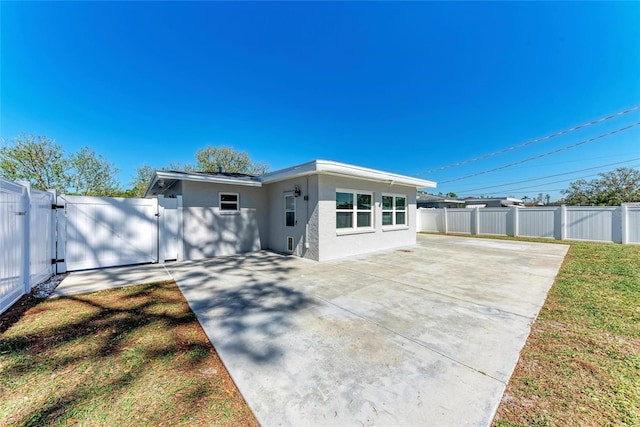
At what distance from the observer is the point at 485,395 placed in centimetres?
183

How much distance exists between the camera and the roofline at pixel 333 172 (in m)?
6.38

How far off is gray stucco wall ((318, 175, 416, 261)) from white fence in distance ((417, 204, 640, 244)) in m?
7.09

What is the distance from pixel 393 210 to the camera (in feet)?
31.7

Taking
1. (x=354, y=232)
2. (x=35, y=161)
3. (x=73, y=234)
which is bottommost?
(x=354, y=232)

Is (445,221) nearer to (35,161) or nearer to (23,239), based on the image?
(23,239)

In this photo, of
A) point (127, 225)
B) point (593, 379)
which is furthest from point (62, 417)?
point (127, 225)

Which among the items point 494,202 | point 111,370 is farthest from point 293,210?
point 494,202

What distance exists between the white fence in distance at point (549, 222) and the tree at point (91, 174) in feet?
78.2

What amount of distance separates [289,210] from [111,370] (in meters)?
6.23

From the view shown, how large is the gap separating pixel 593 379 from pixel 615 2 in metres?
13.5

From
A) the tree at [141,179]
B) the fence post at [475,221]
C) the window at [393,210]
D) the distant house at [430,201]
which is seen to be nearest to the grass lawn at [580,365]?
the window at [393,210]

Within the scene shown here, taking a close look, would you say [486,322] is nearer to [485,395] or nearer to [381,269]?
[485,395]

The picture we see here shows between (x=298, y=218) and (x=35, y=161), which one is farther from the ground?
(x=35, y=161)

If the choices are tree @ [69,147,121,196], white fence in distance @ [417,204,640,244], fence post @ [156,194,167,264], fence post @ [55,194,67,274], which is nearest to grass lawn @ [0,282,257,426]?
fence post @ [55,194,67,274]
